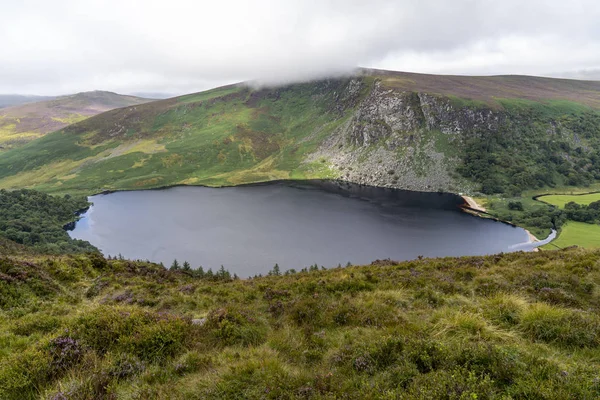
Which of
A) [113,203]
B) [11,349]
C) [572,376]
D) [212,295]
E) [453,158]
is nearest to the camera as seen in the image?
[572,376]

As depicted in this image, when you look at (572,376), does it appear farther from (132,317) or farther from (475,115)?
(475,115)

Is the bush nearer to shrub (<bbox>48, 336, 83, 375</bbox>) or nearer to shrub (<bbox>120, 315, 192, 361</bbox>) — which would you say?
shrub (<bbox>120, 315, 192, 361</bbox>)

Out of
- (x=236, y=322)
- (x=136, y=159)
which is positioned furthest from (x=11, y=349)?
(x=136, y=159)

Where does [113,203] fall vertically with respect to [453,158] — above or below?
below

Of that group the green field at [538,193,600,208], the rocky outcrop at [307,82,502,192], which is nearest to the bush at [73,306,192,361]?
the green field at [538,193,600,208]

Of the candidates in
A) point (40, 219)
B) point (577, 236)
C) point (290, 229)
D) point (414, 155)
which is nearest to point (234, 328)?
point (290, 229)

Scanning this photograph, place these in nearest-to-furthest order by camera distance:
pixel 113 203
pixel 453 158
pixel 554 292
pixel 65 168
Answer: pixel 554 292
pixel 113 203
pixel 453 158
pixel 65 168

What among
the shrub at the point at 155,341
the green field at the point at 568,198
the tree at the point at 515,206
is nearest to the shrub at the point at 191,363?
the shrub at the point at 155,341
